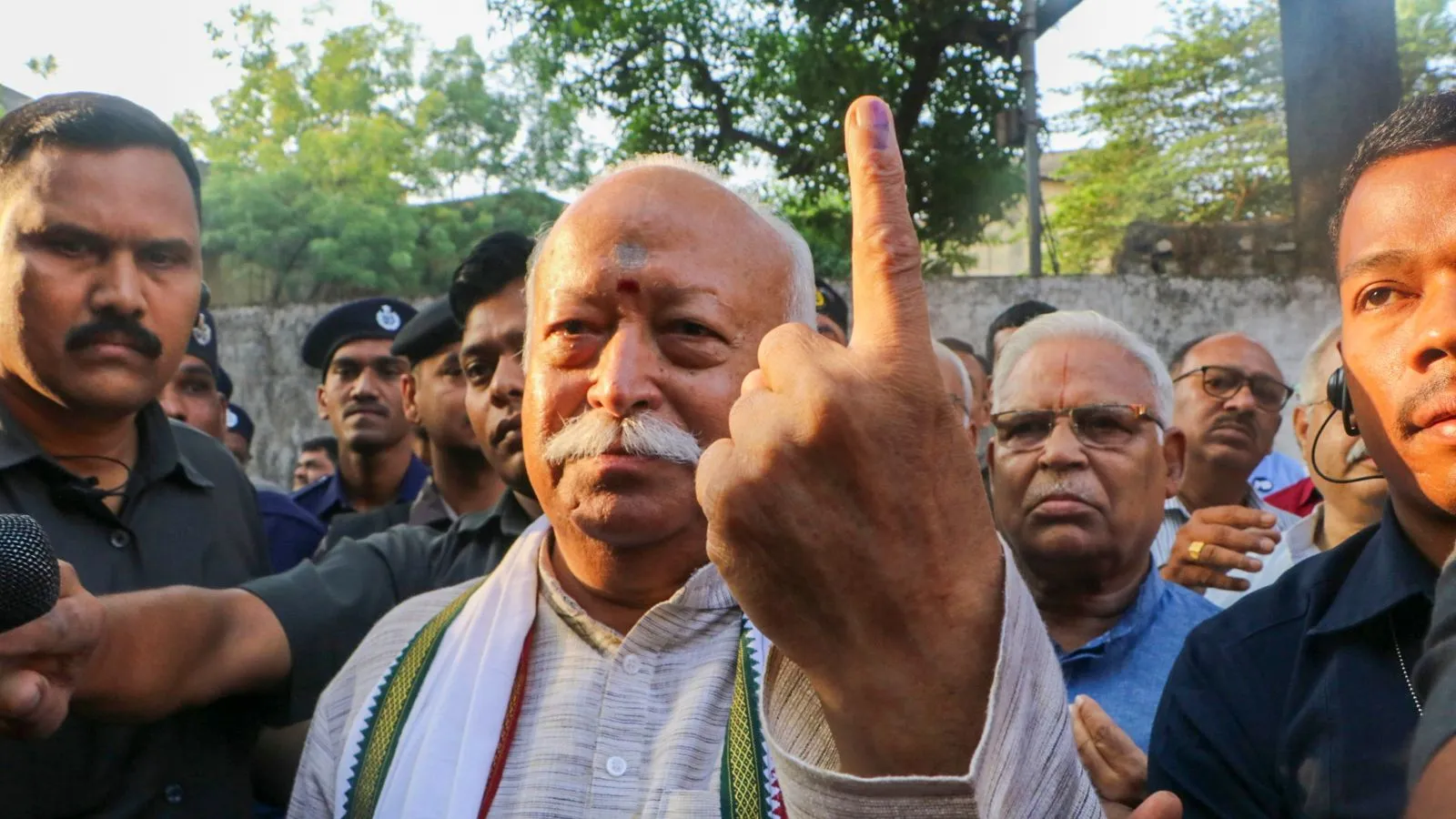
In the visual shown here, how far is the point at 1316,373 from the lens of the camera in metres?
4.09

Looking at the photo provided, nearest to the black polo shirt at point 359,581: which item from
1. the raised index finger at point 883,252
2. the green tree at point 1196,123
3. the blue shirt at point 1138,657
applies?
the blue shirt at point 1138,657

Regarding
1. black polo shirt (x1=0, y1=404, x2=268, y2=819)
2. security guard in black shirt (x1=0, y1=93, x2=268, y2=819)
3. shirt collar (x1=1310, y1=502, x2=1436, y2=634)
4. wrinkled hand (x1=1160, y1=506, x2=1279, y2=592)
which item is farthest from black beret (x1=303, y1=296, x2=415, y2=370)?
shirt collar (x1=1310, y1=502, x2=1436, y2=634)

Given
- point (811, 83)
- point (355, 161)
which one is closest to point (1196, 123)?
point (811, 83)

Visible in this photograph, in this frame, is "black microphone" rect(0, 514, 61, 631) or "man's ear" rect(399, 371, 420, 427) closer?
"black microphone" rect(0, 514, 61, 631)

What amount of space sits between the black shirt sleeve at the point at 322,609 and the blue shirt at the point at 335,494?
2901 mm

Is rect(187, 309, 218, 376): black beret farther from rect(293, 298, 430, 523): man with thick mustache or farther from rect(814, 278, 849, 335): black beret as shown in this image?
rect(814, 278, 849, 335): black beret

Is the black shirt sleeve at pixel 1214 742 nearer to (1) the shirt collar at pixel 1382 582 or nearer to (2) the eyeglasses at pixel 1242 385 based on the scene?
(1) the shirt collar at pixel 1382 582

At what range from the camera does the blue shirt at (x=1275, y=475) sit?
564cm

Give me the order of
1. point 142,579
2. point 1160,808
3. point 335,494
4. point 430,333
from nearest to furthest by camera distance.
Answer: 1. point 1160,808
2. point 142,579
3. point 430,333
4. point 335,494

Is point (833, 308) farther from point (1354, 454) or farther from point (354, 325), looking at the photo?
point (354, 325)

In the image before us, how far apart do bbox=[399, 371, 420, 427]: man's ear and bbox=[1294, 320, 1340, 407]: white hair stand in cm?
305

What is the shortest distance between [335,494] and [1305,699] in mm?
4622

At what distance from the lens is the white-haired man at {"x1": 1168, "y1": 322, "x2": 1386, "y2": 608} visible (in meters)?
3.51

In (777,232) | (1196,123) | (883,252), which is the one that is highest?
(883,252)
